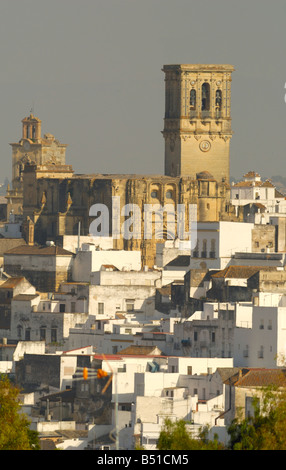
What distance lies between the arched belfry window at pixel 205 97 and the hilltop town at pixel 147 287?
0.20ft

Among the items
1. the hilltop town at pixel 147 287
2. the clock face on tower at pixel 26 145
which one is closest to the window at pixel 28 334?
the hilltop town at pixel 147 287

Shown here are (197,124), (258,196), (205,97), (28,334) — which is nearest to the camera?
(28,334)

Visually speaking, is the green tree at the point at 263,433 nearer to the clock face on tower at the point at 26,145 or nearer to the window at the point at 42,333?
the window at the point at 42,333

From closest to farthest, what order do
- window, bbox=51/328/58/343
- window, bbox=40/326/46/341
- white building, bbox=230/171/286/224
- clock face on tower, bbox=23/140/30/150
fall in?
1. window, bbox=51/328/58/343
2. window, bbox=40/326/46/341
3. white building, bbox=230/171/286/224
4. clock face on tower, bbox=23/140/30/150

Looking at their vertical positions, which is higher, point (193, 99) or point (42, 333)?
point (193, 99)

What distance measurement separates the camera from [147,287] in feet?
368

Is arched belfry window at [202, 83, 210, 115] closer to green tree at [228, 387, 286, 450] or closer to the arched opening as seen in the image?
the arched opening

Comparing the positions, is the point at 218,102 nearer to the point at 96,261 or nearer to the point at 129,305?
the point at 96,261

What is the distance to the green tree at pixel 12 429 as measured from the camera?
218 feet

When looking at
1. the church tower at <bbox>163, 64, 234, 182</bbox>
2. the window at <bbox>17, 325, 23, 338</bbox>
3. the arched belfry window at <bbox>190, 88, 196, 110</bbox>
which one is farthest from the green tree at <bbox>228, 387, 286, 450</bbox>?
the arched belfry window at <bbox>190, 88, 196, 110</bbox>

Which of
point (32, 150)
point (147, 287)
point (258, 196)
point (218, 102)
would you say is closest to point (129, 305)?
point (147, 287)

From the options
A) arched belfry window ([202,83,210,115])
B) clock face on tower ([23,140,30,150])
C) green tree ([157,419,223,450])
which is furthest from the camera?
clock face on tower ([23,140,30,150])

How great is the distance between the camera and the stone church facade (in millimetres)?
131500

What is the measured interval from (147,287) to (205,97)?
100 feet
